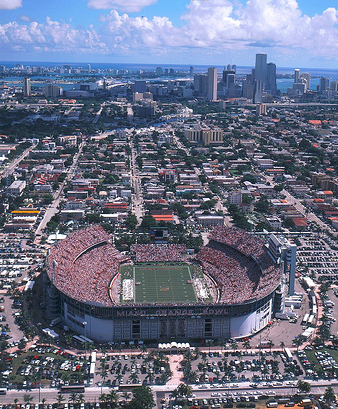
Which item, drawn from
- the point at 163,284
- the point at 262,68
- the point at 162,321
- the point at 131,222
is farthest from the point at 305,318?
the point at 262,68

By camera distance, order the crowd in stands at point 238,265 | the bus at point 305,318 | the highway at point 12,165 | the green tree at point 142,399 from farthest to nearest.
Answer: the highway at point 12,165 → the crowd in stands at point 238,265 → the bus at point 305,318 → the green tree at point 142,399

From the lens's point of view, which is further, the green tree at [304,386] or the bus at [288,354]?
the bus at [288,354]

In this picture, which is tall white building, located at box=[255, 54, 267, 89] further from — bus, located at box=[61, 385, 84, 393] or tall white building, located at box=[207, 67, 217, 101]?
bus, located at box=[61, 385, 84, 393]

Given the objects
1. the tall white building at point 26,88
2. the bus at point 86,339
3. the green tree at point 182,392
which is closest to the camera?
the green tree at point 182,392

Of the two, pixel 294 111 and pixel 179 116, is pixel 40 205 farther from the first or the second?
pixel 294 111

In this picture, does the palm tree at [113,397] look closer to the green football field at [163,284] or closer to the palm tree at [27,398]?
the palm tree at [27,398]

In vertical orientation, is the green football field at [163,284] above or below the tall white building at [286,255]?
below

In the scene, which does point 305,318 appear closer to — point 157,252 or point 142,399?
point 142,399

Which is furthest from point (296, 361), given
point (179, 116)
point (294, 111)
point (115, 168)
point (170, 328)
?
point (294, 111)

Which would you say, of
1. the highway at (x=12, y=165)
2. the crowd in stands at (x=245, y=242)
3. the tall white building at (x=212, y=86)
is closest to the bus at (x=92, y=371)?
the crowd in stands at (x=245, y=242)
